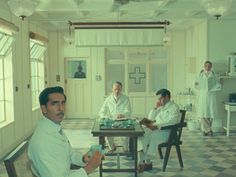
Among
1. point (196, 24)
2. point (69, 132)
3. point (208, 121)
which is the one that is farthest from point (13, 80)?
point (196, 24)

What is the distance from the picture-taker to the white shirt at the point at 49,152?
211cm

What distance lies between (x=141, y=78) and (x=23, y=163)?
789cm

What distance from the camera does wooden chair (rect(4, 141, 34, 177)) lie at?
1966 mm

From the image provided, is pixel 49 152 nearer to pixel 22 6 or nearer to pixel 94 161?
pixel 94 161

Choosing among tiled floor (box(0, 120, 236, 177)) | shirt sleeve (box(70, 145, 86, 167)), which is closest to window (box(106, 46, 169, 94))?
tiled floor (box(0, 120, 236, 177))

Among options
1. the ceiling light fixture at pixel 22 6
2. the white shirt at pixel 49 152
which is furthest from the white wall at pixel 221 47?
the white shirt at pixel 49 152

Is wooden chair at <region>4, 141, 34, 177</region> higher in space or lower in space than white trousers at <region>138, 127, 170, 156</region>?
higher

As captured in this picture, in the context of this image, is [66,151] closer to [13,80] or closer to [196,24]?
[13,80]

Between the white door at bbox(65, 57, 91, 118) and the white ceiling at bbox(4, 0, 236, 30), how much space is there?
2.56m

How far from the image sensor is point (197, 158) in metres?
5.33

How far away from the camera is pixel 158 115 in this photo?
193 inches

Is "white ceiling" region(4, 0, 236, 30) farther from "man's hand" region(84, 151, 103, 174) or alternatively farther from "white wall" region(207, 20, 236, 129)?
"man's hand" region(84, 151, 103, 174)

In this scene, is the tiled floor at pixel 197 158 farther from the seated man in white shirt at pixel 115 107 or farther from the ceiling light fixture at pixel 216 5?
the ceiling light fixture at pixel 216 5

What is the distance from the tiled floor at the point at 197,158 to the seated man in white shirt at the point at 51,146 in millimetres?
2408
